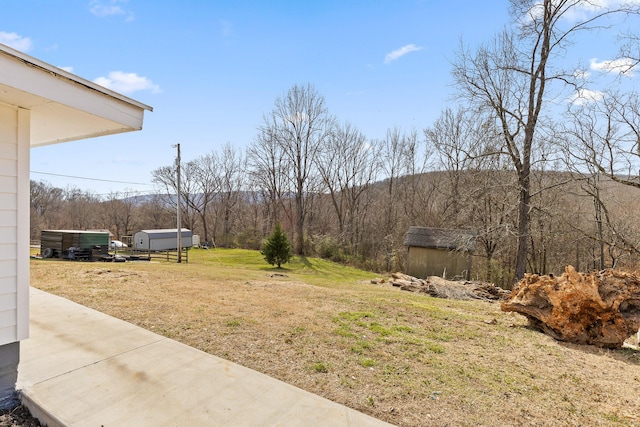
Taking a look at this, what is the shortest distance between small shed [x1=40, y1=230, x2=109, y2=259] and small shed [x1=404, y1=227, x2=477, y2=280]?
695 inches

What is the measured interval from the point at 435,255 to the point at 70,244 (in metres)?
20.0

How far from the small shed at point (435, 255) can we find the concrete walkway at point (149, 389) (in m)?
13.9

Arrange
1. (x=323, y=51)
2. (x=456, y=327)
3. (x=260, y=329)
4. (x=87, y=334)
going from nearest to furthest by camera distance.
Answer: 1. (x=87, y=334)
2. (x=260, y=329)
3. (x=456, y=327)
4. (x=323, y=51)

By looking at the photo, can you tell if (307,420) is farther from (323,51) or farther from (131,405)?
(323,51)

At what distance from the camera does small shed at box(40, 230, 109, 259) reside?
18016 millimetres

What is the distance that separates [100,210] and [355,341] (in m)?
44.6

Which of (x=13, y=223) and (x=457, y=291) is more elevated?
(x=13, y=223)

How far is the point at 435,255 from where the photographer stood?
1606 centimetres

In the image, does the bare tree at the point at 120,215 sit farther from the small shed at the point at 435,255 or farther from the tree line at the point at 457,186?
the small shed at the point at 435,255

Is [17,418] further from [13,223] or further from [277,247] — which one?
[277,247]

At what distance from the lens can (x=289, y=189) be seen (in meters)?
28.5

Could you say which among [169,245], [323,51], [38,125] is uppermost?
[323,51]

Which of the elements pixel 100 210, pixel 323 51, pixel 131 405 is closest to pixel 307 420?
pixel 131 405

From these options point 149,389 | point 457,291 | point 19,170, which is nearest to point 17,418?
point 149,389
